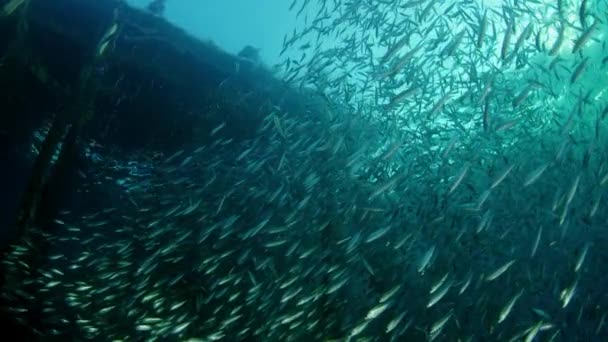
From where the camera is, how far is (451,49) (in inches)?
228

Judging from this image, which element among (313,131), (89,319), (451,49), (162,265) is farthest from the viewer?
(162,265)

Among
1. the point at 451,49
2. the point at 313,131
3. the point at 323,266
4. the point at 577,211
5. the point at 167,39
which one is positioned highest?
the point at 167,39

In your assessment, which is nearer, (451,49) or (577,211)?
(451,49)

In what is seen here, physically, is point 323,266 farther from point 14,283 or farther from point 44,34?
point 44,34

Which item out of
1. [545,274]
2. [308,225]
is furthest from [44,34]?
[545,274]

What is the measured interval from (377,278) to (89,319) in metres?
6.07

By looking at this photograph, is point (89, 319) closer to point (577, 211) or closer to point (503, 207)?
point (503, 207)

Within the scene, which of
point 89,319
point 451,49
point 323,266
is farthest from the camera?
point 89,319

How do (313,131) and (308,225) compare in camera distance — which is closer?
(308,225)

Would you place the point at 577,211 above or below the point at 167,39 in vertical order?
below

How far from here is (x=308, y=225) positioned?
928 centimetres

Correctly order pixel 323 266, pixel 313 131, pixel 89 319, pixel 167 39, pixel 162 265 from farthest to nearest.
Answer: pixel 167 39
pixel 162 265
pixel 313 131
pixel 89 319
pixel 323 266

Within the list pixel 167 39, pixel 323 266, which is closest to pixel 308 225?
pixel 323 266

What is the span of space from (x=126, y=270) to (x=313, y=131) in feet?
17.4
